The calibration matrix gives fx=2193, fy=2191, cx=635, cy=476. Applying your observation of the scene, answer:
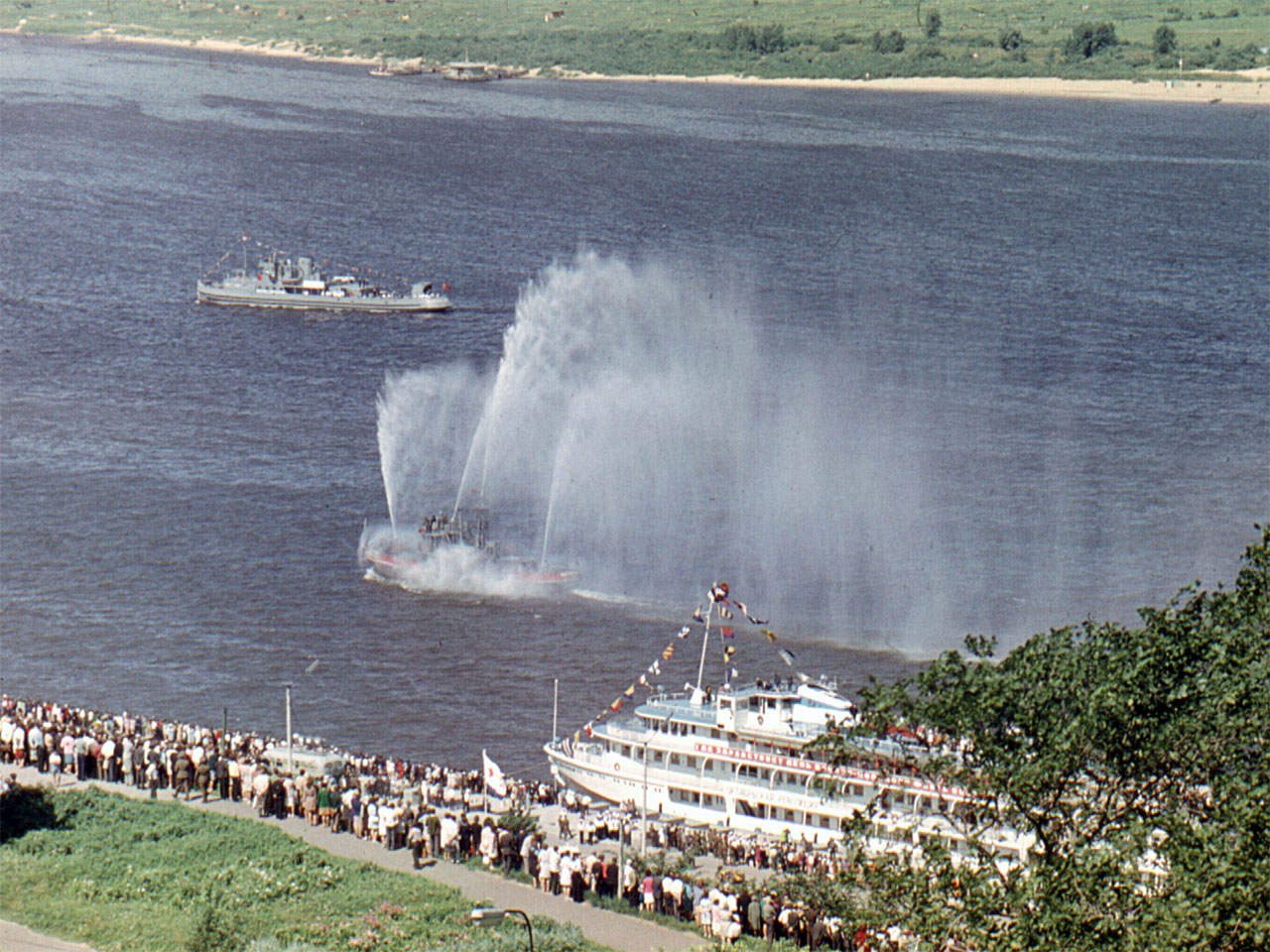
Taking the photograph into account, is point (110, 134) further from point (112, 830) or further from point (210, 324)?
point (112, 830)

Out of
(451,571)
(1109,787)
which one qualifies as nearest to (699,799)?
(1109,787)

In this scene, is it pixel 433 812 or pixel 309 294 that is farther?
pixel 309 294

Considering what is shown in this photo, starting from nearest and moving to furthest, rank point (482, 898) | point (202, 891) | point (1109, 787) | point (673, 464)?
point (1109, 787) → point (202, 891) → point (482, 898) → point (673, 464)

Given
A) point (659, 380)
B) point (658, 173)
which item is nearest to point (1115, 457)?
point (659, 380)

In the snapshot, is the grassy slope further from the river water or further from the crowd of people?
the river water

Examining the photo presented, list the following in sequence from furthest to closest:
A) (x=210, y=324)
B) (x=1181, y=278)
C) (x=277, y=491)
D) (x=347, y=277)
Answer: (x=1181, y=278)
(x=347, y=277)
(x=210, y=324)
(x=277, y=491)

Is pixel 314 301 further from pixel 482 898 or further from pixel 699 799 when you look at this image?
pixel 482 898

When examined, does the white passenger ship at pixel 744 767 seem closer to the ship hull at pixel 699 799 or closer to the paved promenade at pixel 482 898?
A: the ship hull at pixel 699 799

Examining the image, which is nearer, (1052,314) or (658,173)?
(1052,314)
